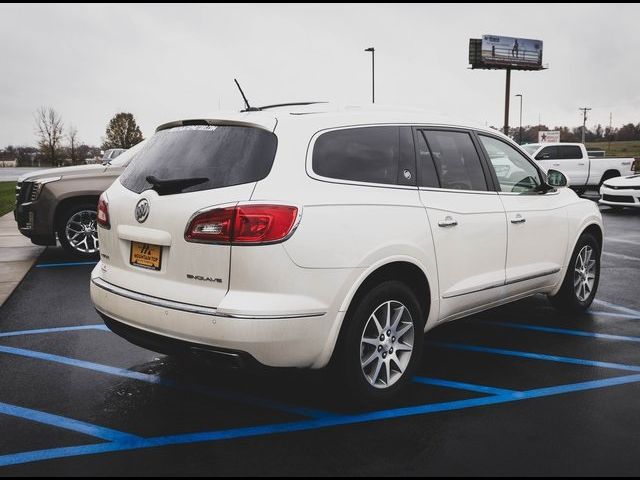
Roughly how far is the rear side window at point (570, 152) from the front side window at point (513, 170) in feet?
58.6

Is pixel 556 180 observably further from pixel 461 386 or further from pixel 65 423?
pixel 65 423

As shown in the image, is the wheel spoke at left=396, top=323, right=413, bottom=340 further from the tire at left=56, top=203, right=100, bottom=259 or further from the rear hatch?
the tire at left=56, top=203, right=100, bottom=259

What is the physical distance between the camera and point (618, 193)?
16703 mm

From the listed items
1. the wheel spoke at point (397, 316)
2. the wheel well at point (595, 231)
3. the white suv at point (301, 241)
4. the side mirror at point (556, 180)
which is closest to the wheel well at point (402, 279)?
the white suv at point (301, 241)

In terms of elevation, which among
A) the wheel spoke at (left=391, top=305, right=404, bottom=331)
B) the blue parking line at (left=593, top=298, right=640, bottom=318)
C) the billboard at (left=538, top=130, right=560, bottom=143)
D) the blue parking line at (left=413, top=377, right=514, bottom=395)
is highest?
the billboard at (left=538, top=130, right=560, bottom=143)

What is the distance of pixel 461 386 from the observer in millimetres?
4273

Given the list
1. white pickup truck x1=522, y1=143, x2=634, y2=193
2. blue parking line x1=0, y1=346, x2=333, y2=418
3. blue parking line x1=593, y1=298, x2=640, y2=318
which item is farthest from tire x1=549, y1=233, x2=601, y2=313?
white pickup truck x1=522, y1=143, x2=634, y2=193

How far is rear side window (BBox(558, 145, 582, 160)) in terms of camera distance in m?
22.0

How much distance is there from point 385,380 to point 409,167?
1.39 m

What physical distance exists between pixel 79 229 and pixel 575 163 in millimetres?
18038

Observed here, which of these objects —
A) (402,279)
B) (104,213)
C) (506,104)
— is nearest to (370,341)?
(402,279)

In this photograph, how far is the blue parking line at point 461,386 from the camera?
4184mm

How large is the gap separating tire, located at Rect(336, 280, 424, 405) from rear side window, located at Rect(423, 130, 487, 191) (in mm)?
960

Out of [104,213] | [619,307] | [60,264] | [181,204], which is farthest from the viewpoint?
[60,264]
